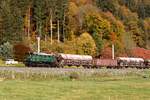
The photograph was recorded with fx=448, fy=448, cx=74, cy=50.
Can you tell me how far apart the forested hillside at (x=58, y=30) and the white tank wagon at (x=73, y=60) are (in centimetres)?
1985

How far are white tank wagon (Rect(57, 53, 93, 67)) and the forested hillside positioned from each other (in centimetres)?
1985

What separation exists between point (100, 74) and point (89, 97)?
24.2m

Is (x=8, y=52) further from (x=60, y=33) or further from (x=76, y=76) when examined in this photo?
(x=76, y=76)

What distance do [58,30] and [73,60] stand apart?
5315cm

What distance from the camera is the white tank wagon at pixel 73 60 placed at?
73562 mm

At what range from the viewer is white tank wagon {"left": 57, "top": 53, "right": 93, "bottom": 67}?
73.6 meters

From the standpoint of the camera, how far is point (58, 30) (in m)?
129

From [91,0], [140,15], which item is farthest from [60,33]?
[140,15]

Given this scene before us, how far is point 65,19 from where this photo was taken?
431 ft

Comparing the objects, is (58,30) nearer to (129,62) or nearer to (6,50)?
(6,50)

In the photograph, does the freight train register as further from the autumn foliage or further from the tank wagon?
the autumn foliage

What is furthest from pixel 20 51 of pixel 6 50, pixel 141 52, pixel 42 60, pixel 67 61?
pixel 141 52

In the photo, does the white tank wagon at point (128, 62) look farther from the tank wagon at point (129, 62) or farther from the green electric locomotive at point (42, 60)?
the green electric locomotive at point (42, 60)

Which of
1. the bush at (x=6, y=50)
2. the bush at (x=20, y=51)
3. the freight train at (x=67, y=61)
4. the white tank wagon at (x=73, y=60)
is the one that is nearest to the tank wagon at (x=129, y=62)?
the freight train at (x=67, y=61)
